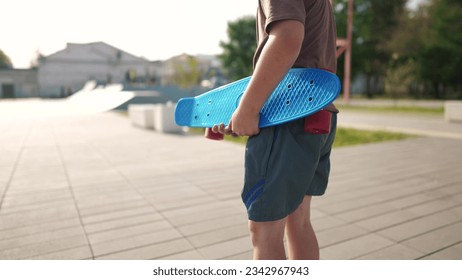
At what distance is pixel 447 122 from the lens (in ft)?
34.7

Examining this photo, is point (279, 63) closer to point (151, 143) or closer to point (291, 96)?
point (291, 96)

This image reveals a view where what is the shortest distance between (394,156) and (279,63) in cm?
498

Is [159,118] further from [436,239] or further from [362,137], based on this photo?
[436,239]

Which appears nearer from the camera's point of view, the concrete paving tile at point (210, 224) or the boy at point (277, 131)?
the boy at point (277, 131)

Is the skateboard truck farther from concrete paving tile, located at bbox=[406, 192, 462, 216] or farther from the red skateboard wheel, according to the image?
concrete paving tile, located at bbox=[406, 192, 462, 216]

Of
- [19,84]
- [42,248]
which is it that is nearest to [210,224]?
[42,248]

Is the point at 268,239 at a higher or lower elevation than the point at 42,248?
higher

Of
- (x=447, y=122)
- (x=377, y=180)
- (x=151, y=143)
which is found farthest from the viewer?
(x=447, y=122)

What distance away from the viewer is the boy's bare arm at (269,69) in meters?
1.15

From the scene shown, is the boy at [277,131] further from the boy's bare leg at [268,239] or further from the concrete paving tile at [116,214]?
the concrete paving tile at [116,214]

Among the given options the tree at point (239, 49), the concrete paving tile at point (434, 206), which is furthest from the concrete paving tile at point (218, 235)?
the tree at point (239, 49)

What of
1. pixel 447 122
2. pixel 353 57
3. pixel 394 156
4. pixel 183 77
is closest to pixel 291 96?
pixel 394 156

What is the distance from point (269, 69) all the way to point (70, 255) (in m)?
1.91

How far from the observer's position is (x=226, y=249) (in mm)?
2307
